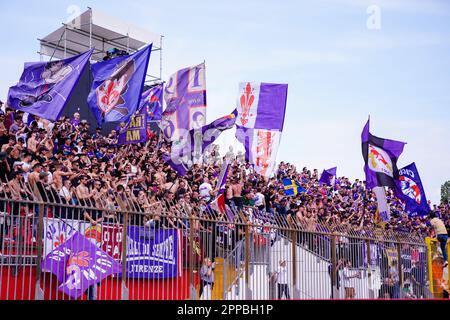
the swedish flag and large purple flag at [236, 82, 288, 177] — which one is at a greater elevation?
large purple flag at [236, 82, 288, 177]

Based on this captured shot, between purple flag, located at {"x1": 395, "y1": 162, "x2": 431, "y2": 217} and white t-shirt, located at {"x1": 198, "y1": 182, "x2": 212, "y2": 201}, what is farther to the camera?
purple flag, located at {"x1": 395, "y1": 162, "x2": 431, "y2": 217}

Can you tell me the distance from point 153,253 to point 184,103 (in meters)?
9.03

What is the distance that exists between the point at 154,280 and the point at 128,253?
974mm

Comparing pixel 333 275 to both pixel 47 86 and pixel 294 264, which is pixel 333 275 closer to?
pixel 294 264

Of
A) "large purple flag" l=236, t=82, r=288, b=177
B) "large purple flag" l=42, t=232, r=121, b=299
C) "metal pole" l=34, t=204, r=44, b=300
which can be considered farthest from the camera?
"large purple flag" l=236, t=82, r=288, b=177

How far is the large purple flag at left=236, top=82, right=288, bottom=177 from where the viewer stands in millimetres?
23375

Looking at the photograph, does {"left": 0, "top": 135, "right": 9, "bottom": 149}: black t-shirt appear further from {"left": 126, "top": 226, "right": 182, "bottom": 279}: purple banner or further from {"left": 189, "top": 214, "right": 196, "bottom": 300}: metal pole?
{"left": 189, "top": 214, "right": 196, "bottom": 300}: metal pole

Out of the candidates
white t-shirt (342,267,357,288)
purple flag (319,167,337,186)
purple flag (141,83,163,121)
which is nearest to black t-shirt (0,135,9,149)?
white t-shirt (342,267,357,288)

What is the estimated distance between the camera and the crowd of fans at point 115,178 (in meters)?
15.2

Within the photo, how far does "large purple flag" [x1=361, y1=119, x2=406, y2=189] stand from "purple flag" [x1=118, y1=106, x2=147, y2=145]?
7711mm
